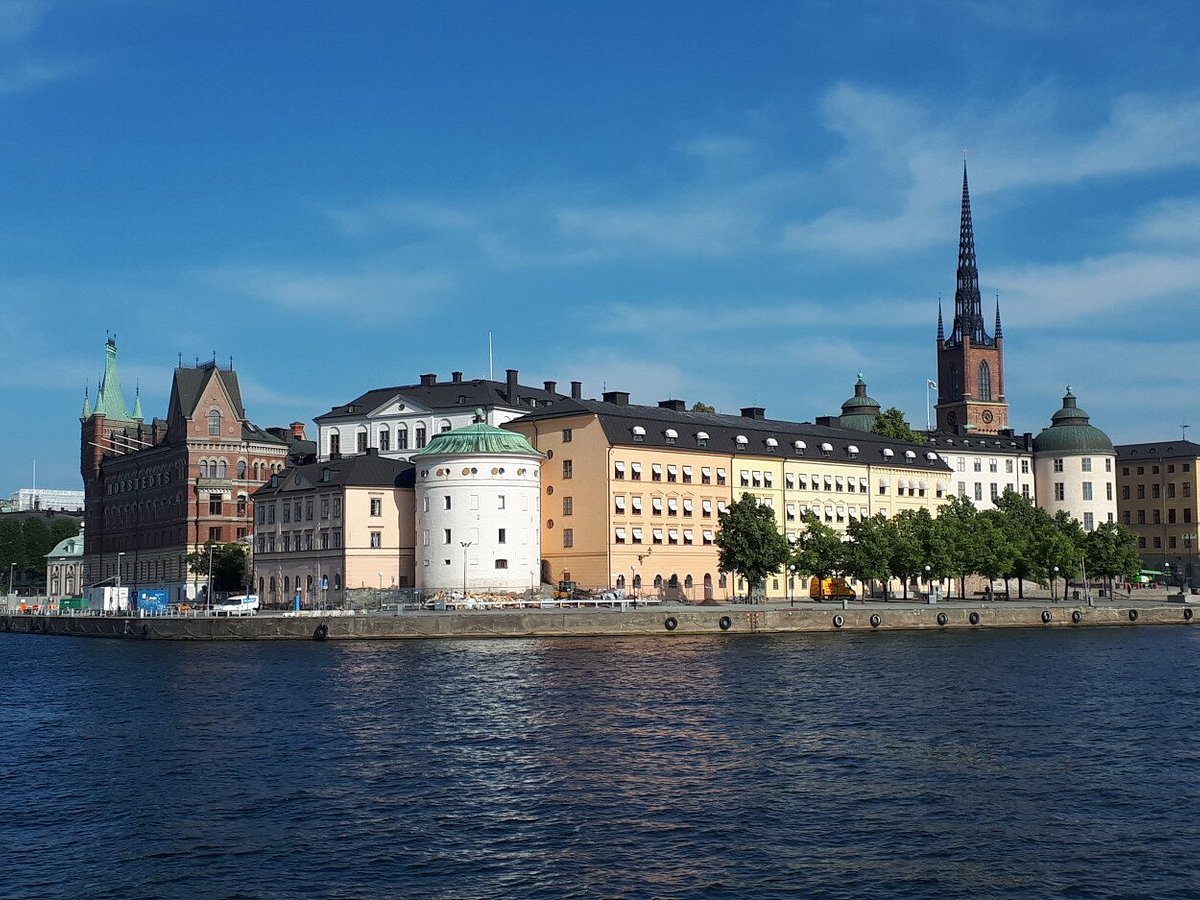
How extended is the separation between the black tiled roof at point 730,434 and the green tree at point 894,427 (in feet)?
65.9

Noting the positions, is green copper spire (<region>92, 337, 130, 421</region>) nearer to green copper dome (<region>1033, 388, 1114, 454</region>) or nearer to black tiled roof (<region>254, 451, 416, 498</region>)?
black tiled roof (<region>254, 451, 416, 498</region>)

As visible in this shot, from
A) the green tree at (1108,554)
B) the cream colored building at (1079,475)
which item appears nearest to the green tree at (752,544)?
the green tree at (1108,554)

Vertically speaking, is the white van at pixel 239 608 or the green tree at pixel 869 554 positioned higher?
the green tree at pixel 869 554

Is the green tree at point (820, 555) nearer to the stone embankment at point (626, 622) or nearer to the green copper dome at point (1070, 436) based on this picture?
the stone embankment at point (626, 622)

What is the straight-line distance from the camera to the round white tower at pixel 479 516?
365 feet

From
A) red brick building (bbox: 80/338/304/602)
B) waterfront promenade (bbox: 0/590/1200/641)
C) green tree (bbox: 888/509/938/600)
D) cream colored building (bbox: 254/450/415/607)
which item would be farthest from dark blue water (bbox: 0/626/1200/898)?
red brick building (bbox: 80/338/304/602)

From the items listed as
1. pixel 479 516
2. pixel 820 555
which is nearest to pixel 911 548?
pixel 820 555

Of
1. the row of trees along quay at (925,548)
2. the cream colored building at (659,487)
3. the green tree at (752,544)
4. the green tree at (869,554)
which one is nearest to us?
the green tree at (752,544)

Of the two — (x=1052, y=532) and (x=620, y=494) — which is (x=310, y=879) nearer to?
(x=620, y=494)

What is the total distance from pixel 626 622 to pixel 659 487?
86.5ft

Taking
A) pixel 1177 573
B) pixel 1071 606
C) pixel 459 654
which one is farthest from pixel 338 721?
pixel 1177 573

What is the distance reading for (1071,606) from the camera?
11338cm

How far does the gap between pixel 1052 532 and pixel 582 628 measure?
59734mm

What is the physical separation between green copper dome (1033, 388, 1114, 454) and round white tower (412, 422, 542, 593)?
8491cm
